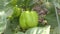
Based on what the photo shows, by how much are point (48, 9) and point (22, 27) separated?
0.42 ft

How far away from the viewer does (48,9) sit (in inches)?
26.1

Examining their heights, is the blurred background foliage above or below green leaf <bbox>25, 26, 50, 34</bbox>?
above

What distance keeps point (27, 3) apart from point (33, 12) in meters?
0.05

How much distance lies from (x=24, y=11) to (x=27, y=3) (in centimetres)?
4

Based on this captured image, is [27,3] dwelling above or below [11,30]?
above

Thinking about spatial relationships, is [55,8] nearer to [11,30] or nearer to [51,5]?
[51,5]

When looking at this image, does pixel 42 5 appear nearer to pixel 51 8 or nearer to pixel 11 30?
pixel 51 8

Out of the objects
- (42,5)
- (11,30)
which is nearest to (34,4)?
(42,5)

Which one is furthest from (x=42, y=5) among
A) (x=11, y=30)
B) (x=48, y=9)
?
(x=11, y=30)

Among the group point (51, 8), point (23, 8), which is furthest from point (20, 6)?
point (51, 8)

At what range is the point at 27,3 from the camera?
652mm

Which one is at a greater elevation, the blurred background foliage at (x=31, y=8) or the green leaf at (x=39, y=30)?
the blurred background foliage at (x=31, y=8)

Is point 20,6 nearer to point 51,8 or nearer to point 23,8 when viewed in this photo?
point 23,8

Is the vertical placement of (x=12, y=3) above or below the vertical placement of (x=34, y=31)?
above
